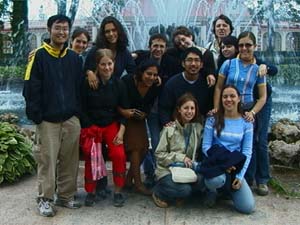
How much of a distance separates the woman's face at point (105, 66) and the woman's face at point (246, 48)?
3.78 feet

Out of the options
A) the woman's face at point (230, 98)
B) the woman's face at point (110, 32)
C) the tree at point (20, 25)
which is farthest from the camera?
the tree at point (20, 25)

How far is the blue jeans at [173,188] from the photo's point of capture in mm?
4113

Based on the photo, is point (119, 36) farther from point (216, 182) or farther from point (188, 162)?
point (216, 182)

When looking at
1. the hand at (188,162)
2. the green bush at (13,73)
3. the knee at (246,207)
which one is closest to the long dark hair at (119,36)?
the hand at (188,162)

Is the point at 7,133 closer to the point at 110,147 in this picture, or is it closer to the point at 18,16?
the point at 110,147

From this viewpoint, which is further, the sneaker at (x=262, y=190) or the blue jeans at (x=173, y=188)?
the sneaker at (x=262, y=190)

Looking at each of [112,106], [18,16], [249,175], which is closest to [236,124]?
[249,175]

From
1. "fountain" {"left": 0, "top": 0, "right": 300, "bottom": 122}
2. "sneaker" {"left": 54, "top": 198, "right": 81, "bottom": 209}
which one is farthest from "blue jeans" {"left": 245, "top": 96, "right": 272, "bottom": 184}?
"fountain" {"left": 0, "top": 0, "right": 300, "bottom": 122}

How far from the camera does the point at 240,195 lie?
13.4ft

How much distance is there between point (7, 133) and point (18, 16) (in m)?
14.3

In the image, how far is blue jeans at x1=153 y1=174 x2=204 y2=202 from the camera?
13.5 ft

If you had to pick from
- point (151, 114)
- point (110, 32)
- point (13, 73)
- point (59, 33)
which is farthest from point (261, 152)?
point (13, 73)

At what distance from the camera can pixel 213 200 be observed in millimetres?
4219

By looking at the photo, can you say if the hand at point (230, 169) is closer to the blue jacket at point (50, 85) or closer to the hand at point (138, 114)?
the hand at point (138, 114)
